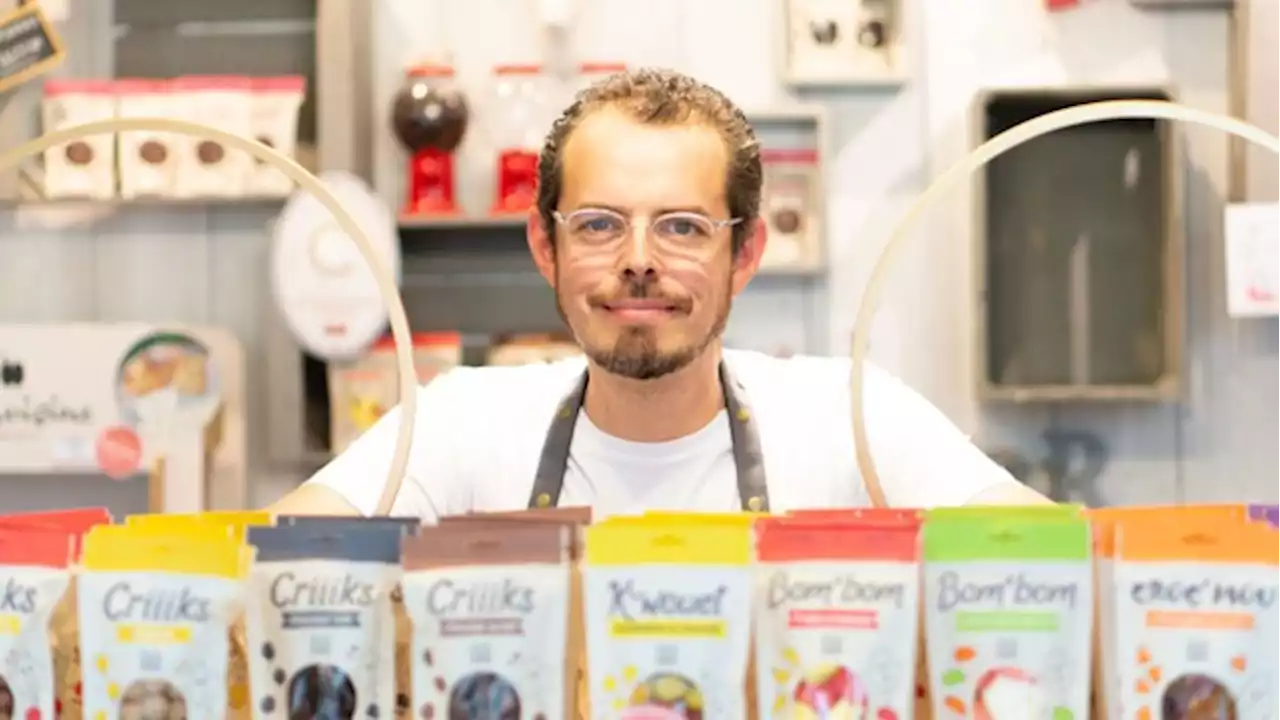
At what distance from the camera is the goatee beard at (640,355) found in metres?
1.41

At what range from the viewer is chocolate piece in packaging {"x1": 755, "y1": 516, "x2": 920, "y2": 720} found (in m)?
0.97

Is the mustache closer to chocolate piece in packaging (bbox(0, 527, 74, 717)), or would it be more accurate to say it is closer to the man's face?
the man's face

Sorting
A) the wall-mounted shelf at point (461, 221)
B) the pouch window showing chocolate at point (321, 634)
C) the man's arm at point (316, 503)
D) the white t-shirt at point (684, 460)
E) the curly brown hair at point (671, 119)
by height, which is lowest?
the pouch window showing chocolate at point (321, 634)

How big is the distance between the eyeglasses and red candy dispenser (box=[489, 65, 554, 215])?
4.44 ft

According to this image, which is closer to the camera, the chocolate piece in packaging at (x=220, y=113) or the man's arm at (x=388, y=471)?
the man's arm at (x=388, y=471)

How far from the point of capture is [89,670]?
3.30ft

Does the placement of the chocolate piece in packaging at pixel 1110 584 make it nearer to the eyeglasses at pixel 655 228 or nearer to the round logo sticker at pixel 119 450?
the eyeglasses at pixel 655 228

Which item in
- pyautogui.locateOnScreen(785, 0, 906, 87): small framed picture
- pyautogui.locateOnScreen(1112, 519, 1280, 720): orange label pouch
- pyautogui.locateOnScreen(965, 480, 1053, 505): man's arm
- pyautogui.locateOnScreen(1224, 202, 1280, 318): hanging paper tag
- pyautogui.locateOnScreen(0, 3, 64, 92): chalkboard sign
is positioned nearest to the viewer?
pyautogui.locateOnScreen(1112, 519, 1280, 720): orange label pouch

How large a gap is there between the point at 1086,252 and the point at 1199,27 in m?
0.51

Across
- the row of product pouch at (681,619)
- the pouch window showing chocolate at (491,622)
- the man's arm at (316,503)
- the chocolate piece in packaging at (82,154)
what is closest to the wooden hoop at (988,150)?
the row of product pouch at (681,619)

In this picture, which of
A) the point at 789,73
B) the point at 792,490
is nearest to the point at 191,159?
the point at 789,73

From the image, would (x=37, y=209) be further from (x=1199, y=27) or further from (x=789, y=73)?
(x=1199, y=27)

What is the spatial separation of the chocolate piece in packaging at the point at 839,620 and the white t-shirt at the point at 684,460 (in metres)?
0.61

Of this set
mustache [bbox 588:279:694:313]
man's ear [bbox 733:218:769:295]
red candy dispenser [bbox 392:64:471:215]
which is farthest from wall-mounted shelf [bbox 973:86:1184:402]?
mustache [bbox 588:279:694:313]
